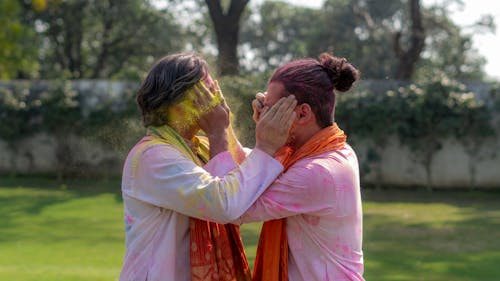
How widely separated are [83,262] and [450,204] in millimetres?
8237

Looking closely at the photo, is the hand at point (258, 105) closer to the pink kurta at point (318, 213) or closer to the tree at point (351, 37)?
the pink kurta at point (318, 213)

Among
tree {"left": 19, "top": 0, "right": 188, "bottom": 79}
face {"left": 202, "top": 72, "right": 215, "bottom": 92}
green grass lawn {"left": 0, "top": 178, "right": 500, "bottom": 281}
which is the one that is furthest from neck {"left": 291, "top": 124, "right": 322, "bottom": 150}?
tree {"left": 19, "top": 0, "right": 188, "bottom": 79}

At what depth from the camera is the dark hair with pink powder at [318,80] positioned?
8.92ft

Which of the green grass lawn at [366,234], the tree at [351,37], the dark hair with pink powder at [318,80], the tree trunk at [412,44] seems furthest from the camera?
the tree at [351,37]

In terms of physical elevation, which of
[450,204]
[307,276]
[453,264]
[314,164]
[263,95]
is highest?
[263,95]

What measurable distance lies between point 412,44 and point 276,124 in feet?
58.2

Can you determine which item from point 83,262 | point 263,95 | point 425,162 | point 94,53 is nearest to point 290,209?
point 263,95

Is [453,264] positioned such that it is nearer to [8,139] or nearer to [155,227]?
[155,227]

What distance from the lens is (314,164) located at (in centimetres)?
267

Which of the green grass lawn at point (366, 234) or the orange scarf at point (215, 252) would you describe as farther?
the green grass lawn at point (366, 234)

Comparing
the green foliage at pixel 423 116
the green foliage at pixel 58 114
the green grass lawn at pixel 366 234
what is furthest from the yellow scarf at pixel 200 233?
the green foliage at pixel 58 114

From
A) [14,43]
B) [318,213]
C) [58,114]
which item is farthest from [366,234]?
[14,43]

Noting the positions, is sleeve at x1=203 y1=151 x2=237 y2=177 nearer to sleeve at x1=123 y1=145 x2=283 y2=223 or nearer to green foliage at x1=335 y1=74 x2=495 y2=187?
sleeve at x1=123 y1=145 x2=283 y2=223

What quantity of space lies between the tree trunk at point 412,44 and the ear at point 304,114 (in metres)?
17.3
